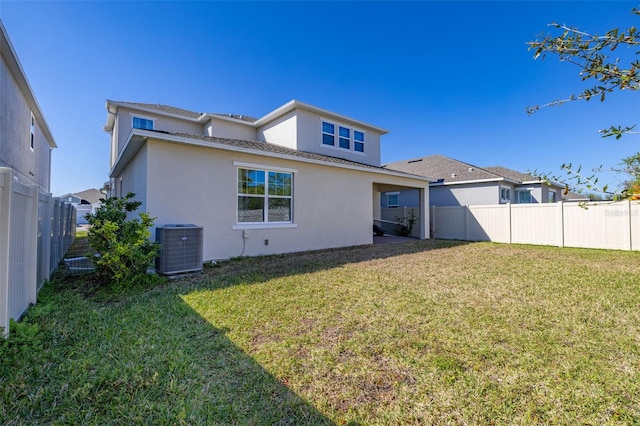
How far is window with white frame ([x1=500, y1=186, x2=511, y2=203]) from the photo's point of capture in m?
19.0

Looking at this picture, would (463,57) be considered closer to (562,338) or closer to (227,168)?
(227,168)

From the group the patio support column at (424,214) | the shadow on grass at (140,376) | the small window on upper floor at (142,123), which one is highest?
the small window on upper floor at (142,123)

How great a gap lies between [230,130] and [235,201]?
25.8 feet

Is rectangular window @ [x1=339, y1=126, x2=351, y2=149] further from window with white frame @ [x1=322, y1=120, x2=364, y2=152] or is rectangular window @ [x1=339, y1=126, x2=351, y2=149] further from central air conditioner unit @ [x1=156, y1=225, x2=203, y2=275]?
central air conditioner unit @ [x1=156, y1=225, x2=203, y2=275]

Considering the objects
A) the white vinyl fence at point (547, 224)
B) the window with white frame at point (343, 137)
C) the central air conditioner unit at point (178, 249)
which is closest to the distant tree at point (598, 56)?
the central air conditioner unit at point (178, 249)

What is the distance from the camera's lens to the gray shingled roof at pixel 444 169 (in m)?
19.3

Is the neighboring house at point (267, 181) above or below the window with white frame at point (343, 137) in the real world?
below

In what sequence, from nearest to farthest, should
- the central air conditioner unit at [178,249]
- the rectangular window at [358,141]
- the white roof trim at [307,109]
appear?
the central air conditioner unit at [178,249]
the white roof trim at [307,109]
the rectangular window at [358,141]

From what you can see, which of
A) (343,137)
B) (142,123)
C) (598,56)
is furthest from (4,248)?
(142,123)

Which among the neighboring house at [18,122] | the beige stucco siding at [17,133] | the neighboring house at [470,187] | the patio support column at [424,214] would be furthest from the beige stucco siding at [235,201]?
the neighboring house at [470,187]

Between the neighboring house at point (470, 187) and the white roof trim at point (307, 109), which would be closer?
the white roof trim at point (307, 109)

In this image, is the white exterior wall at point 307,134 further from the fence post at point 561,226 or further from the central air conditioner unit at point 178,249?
the fence post at point 561,226

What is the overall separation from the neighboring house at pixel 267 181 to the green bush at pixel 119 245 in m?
1.26

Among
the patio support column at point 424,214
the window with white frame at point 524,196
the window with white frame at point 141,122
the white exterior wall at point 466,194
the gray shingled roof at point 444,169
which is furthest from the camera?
the window with white frame at point 524,196
